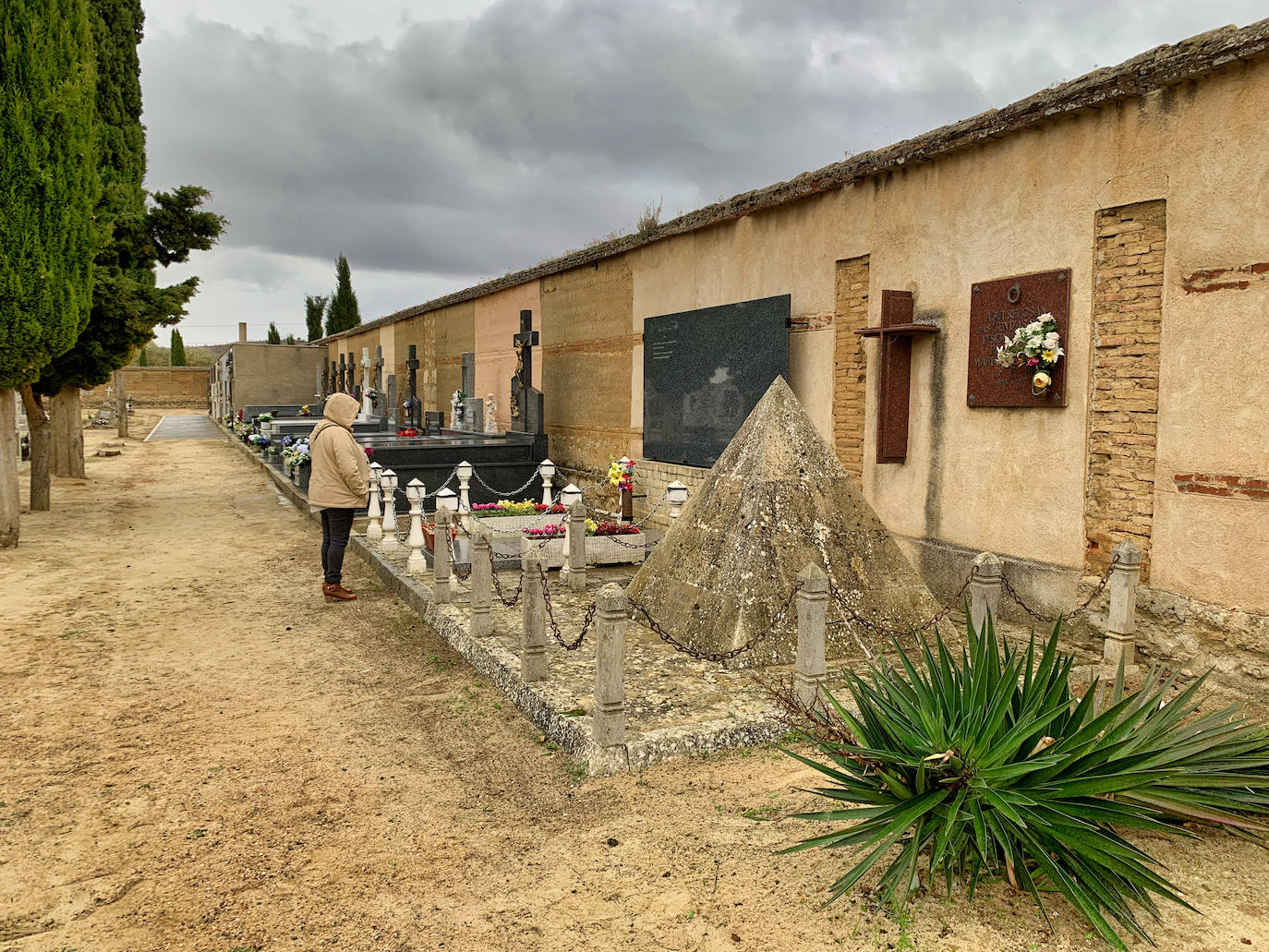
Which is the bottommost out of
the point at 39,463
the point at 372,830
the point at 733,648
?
the point at 372,830

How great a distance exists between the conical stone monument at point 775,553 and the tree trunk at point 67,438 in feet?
49.4

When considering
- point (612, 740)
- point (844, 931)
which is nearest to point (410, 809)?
point (612, 740)

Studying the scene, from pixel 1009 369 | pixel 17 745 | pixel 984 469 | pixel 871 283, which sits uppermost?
pixel 871 283

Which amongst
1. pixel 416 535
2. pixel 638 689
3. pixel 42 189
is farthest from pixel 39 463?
pixel 638 689

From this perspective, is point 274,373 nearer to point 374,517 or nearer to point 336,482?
point 374,517

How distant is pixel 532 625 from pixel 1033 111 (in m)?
5.17

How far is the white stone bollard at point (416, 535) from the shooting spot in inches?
336

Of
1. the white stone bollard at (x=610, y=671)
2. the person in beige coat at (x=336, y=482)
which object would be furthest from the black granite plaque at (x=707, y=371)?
the white stone bollard at (x=610, y=671)

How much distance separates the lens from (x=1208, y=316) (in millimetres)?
5215

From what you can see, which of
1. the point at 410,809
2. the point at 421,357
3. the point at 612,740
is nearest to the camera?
the point at 410,809

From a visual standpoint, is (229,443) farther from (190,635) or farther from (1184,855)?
(1184,855)

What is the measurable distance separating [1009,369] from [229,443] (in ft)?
90.7

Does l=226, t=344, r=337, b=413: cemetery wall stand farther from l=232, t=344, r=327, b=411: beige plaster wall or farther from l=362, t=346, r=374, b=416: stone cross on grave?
l=362, t=346, r=374, b=416: stone cross on grave

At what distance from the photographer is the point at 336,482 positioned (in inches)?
305
